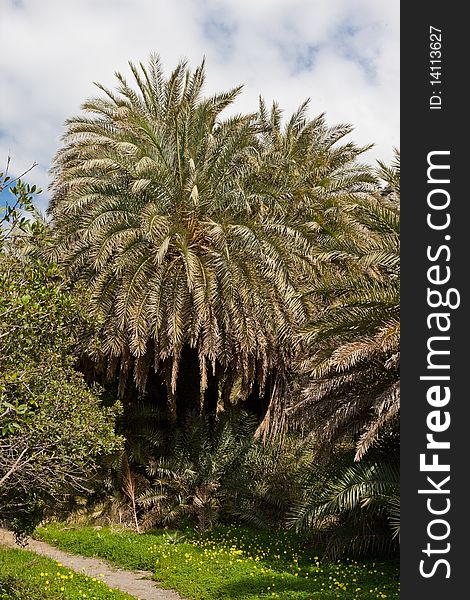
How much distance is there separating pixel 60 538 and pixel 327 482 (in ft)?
17.8

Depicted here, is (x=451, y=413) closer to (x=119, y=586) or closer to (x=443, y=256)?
(x=443, y=256)

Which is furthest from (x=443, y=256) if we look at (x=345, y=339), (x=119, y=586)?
(x=119, y=586)

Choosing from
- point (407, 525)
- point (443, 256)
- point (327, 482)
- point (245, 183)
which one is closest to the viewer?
point (407, 525)

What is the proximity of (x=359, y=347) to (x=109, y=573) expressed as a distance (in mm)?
5404

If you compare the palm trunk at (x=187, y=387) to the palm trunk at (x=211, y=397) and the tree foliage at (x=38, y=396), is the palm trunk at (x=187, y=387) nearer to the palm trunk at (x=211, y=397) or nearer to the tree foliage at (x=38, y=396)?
the palm trunk at (x=211, y=397)

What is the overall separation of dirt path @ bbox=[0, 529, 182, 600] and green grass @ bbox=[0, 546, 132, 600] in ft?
1.66

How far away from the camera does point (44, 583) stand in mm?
8812

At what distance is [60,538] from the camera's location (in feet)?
41.2

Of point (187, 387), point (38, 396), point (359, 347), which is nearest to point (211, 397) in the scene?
point (187, 387)

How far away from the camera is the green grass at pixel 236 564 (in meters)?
8.81

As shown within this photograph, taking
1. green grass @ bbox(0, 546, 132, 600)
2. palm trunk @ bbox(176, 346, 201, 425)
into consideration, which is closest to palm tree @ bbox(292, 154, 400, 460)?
green grass @ bbox(0, 546, 132, 600)

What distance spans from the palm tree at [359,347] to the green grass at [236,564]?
1802 mm

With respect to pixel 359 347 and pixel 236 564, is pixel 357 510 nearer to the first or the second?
pixel 236 564

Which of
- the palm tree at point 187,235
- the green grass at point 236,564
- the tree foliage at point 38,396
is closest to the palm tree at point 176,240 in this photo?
the palm tree at point 187,235
